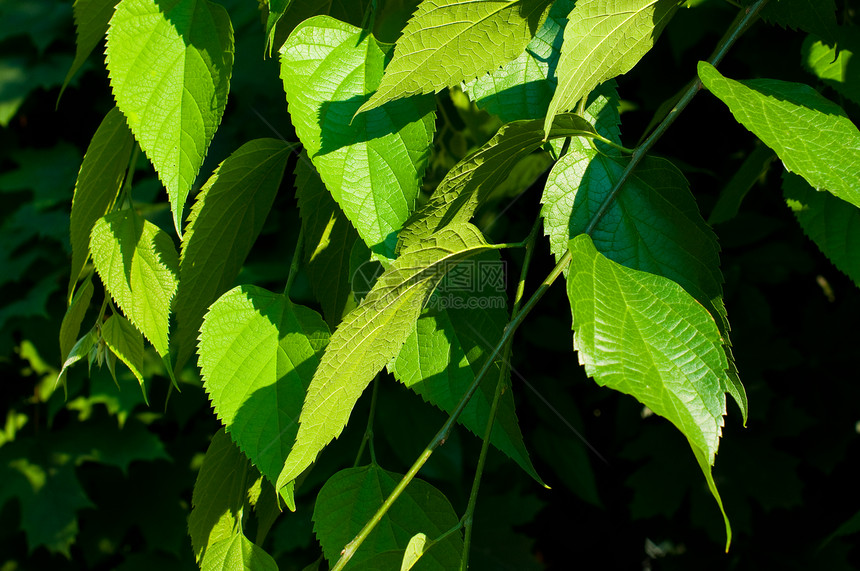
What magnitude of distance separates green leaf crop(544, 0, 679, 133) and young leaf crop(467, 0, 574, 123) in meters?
0.07

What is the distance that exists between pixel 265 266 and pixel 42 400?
0.84 meters

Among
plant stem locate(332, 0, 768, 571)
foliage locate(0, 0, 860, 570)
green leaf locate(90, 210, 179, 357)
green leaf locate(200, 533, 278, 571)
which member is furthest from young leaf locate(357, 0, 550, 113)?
green leaf locate(200, 533, 278, 571)

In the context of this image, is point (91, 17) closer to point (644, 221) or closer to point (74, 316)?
point (74, 316)

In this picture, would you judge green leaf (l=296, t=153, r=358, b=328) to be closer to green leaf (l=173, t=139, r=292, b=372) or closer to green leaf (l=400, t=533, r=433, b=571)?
green leaf (l=173, t=139, r=292, b=372)

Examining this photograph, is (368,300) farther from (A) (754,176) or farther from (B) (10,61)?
(B) (10,61)

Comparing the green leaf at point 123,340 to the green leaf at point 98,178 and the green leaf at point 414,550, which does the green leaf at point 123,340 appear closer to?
the green leaf at point 98,178

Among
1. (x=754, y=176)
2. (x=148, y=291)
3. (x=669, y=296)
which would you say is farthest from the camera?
(x=754, y=176)

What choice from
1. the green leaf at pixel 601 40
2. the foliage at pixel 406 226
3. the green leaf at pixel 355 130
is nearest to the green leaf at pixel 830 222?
the foliage at pixel 406 226

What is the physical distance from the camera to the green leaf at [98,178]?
55 centimetres

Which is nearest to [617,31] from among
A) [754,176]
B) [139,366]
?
[754,176]

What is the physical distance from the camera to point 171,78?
1.59 feet

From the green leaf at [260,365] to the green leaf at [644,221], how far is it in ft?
0.62

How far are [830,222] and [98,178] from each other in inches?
24.4

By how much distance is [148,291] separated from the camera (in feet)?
1.70
